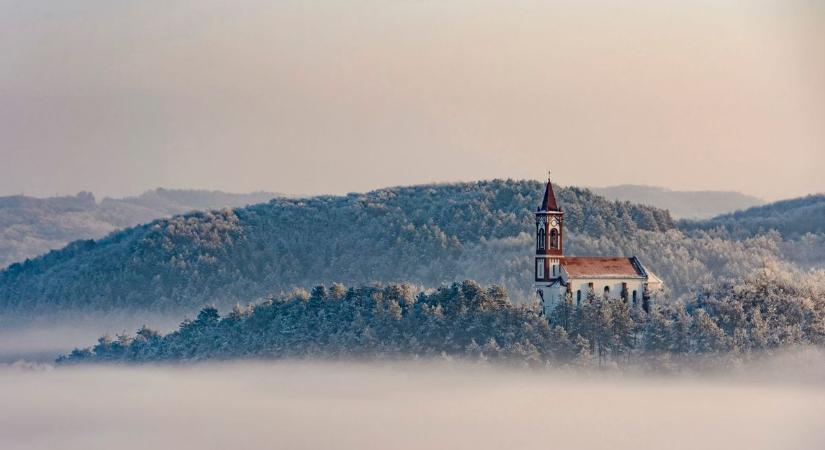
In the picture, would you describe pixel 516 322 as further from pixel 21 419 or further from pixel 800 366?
pixel 21 419

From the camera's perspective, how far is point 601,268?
13475 centimetres

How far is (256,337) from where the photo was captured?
167000mm

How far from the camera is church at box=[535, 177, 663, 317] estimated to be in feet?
440

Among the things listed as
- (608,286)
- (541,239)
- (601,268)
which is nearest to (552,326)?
(608,286)

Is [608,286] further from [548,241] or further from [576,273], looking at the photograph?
[548,241]

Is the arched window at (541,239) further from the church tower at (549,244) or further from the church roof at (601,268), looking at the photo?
the church roof at (601,268)

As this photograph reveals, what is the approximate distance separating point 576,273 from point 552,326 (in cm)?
649

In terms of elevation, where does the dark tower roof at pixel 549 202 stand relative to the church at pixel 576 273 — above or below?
above

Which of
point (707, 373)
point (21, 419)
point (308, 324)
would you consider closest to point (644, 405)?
point (707, 373)

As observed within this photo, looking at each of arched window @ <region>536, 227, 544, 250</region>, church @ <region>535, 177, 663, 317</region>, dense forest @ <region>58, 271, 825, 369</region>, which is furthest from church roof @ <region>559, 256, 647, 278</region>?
dense forest @ <region>58, 271, 825, 369</region>

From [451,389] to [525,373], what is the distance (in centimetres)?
808

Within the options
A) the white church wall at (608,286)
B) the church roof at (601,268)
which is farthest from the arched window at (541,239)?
the white church wall at (608,286)

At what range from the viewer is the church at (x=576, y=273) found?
13400 cm

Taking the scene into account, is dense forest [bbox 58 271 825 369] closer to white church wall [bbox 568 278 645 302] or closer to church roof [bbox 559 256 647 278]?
white church wall [bbox 568 278 645 302]
